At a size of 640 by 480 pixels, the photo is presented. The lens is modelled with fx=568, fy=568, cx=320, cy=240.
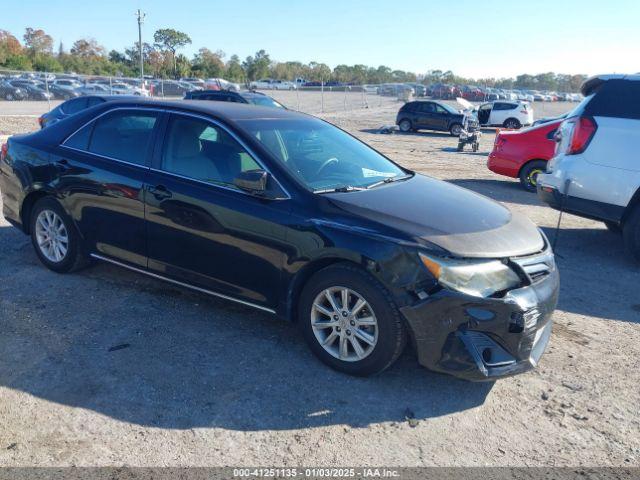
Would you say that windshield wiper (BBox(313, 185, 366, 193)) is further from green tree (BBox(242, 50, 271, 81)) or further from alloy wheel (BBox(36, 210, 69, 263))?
green tree (BBox(242, 50, 271, 81))

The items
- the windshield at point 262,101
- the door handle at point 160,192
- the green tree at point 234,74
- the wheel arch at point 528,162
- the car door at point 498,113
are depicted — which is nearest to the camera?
the door handle at point 160,192

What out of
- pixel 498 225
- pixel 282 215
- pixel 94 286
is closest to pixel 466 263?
pixel 498 225

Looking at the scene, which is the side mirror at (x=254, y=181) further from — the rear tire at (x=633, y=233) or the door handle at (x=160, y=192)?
the rear tire at (x=633, y=233)

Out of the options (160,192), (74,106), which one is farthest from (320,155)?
(74,106)

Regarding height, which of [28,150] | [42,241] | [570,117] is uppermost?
[570,117]

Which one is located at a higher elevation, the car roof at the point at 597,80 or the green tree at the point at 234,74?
the green tree at the point at 234,74

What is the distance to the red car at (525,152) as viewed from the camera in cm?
1052

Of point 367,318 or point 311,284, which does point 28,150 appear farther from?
point 367,318

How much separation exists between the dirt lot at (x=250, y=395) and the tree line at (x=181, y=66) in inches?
2568

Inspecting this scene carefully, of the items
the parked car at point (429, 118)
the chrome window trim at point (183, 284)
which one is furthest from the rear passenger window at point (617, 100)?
the parked car at point (429, 118)

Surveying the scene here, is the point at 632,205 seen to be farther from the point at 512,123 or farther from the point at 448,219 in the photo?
the point at 512,123

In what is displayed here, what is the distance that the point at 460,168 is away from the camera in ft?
46.5

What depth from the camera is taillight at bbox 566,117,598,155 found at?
6.35 m

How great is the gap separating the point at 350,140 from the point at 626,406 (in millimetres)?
3015
